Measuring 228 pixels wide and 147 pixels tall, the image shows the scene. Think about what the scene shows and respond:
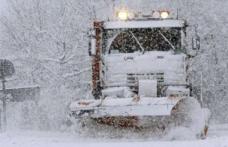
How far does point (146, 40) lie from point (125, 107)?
2835 millimetres

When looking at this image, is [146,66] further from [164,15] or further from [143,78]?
[164,15]

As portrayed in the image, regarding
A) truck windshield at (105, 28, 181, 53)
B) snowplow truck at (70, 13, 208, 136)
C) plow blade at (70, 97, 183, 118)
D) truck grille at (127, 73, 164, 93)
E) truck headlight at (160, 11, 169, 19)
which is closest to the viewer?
plow blade at (70, 97, 183, 118)

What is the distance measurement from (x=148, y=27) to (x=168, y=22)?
0.40 meters

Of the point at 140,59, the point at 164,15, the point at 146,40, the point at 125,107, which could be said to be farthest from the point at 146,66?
the point at 125,107

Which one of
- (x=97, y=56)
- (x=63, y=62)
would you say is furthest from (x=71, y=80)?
(x=97, y=56)

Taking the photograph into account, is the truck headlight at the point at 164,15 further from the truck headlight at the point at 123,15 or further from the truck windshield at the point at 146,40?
the truck headlight at the point at 123,15

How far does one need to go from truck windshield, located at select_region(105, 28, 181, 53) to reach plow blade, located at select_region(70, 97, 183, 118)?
233 cm

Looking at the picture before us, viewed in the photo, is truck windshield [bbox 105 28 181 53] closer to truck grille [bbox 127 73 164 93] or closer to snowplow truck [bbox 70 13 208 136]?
snowplow truck [bbox 70 13 208 136]

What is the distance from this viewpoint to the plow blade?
383 inches

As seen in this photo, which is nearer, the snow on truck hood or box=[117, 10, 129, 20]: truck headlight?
the snow on truck hood

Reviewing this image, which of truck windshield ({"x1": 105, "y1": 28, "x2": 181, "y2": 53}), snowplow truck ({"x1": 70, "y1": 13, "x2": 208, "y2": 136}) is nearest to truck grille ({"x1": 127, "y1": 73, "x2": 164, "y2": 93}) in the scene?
snowplow truck ({"x1": 70, "y1": 13, "x2": 208, "y2": 136})

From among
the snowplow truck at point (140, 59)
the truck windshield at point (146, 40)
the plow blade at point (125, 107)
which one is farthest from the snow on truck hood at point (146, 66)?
the plow blade at point (125, 107)

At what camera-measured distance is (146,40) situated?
12.5 metres

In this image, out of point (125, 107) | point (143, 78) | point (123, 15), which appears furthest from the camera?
point (123, 15)
